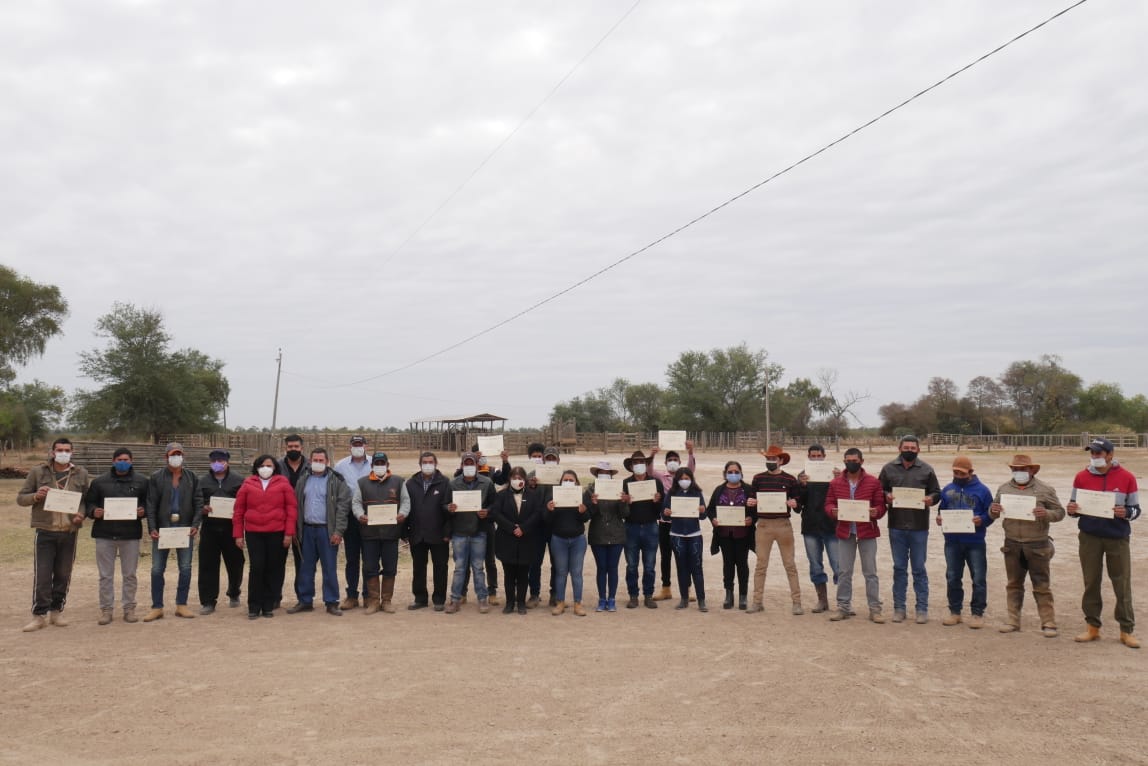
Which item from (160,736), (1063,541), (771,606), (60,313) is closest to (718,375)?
(60,313)

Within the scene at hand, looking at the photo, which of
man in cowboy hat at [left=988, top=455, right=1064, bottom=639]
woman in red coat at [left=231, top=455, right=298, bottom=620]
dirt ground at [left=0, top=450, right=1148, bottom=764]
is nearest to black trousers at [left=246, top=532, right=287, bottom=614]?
woman in red coat at [left=231, top=455, right=298, bottom=620]

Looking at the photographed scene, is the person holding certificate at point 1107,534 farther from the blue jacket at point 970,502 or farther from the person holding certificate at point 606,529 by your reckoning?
the person holding certificate at point 606,529

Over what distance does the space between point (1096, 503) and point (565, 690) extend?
19.2 ft

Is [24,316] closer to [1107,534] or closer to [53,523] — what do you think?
[53,523]

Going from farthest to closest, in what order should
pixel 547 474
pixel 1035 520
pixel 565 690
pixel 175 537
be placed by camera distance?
pixel 547 474 < pixel 175 537 < pixel 1035 520 < pixel 565 690

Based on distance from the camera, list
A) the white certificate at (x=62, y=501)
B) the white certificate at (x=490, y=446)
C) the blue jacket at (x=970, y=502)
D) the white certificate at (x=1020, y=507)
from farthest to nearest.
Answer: the white certificate at (x=490, y=446) → the blue jacket at (x=970, y=502) → the white certificate at (x=62, y=501) → the white certificate at (x=1020, y=507)

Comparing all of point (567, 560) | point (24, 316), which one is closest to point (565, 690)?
point (567, 560)

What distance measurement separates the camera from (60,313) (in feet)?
126

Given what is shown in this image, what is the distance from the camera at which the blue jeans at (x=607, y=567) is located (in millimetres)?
10055

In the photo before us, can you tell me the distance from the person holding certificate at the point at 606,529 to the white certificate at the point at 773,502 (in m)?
1.66


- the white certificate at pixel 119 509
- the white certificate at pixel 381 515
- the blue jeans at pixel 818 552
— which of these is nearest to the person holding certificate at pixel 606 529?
the white certificate at pixel 381 515

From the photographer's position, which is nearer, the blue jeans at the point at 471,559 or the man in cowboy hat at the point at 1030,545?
the man in cowboy hat at the point at 1030,545

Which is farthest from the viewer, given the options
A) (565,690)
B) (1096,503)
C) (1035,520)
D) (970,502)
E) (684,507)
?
(684,507)

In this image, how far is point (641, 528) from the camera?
33.4 feet
